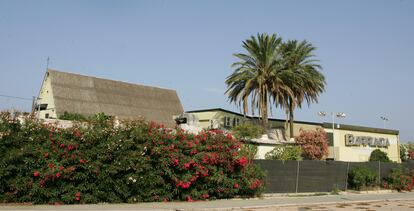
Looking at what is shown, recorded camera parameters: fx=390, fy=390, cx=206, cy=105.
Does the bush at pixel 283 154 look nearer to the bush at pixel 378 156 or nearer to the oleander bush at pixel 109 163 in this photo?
the oleander bush at pixel 109 163

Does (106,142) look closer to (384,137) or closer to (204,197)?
(204,197)

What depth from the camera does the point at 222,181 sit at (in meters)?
15.8

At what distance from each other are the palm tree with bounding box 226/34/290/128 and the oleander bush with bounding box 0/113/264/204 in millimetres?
19520

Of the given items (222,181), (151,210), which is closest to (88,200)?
(151,210)

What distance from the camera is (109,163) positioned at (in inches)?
539

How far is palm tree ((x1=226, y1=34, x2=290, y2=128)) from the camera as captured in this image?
3497 cm

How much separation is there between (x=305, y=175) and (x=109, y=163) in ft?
36.4

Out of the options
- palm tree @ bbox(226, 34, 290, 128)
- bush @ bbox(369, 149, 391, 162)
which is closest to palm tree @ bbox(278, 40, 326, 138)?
palm tree @ bbox(226, 34, 290, 128)

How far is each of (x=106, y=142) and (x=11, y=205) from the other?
138 inches

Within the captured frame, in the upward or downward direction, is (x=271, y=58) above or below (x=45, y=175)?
above

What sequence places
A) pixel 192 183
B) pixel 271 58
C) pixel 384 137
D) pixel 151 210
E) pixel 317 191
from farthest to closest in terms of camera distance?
1. pixel 384 137
2. pixel 271 58
3. pixel 317 191
4. pixel 192 183
5. pixel 151 210

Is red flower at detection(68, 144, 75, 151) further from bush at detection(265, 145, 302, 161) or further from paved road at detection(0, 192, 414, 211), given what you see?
bush at detection(265, 145, 302, 161)

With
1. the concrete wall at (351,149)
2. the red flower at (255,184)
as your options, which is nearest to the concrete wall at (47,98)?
the concrete wall at (351,149)

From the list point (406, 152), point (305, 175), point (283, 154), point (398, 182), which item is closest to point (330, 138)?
point (406, 152)
